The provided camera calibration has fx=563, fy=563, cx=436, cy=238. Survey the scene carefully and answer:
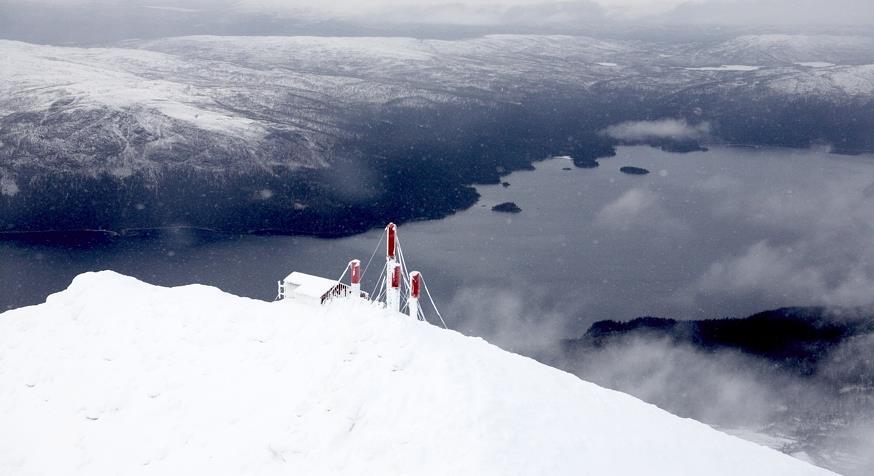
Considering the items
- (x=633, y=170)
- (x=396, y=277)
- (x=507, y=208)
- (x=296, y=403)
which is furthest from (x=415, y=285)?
(x=633, y=170)

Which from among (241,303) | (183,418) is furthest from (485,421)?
(241,303)

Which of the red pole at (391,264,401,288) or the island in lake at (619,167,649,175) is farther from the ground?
the red pole at (391,264,401,288)

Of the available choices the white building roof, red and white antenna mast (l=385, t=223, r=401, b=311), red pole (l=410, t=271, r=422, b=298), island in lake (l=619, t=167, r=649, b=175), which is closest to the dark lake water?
island in lake (l=619, t=167, r=649, b=175)

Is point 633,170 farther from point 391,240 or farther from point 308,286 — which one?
point 391,240

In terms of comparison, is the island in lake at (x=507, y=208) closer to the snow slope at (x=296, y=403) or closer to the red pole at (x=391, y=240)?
the red pole at (x=391, y=240)

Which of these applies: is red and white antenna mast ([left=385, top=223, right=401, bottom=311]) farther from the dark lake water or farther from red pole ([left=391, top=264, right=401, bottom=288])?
the dark lake water

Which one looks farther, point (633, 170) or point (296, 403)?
point (633, 170)

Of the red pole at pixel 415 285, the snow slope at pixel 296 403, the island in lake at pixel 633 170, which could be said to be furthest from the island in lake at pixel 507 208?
the snow slope at pixel 296 403

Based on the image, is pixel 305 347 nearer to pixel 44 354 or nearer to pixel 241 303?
pixel 241 303
